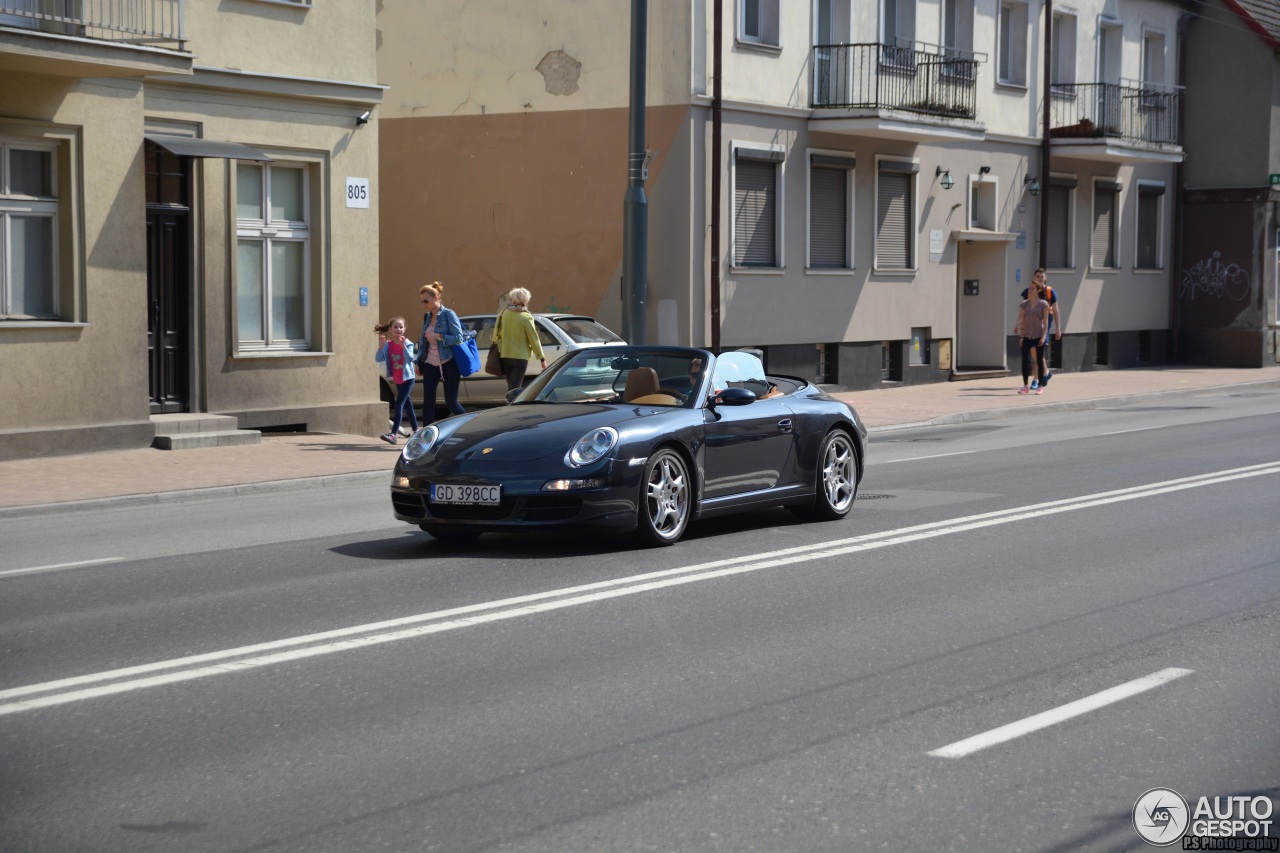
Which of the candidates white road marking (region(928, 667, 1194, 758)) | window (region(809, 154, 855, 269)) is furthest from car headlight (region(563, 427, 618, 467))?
window (region(809, 154, 855, 269))

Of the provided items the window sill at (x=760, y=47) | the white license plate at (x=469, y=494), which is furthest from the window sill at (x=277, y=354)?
the white license plate at (x=469, y=494)

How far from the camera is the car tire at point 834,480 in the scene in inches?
460

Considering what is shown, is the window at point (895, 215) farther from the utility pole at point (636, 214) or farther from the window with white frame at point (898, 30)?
the utility pole at point (636, 214)

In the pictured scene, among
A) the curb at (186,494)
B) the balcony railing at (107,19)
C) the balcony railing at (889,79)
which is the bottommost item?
the curb at (186,494)

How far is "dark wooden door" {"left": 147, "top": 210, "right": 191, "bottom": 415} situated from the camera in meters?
18.6

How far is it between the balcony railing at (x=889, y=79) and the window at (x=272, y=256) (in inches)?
416

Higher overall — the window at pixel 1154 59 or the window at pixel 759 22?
the window at pixel 1154 59

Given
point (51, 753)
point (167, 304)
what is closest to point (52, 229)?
Answer: point (167, 304)

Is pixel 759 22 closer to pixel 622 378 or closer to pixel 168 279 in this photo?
pixel 168 279

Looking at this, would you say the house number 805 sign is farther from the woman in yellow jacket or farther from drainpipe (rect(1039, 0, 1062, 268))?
drainpipe (rect(1039, 0, 1062, 268))

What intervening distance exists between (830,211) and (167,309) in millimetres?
13108

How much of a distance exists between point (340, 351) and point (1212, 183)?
24.7 m

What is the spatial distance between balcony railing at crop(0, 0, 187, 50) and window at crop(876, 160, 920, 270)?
14.6 m

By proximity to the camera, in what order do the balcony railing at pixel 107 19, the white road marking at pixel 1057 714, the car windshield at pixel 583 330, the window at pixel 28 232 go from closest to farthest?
the white road marking at pixel 1057 714
the balcony railing at pixel 107 19
the window at pixel 28 232
the car windshield at pixel 583 330
